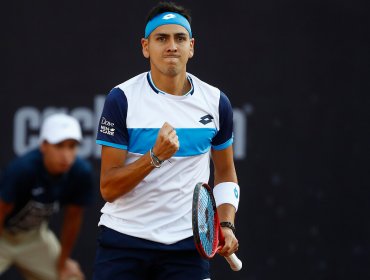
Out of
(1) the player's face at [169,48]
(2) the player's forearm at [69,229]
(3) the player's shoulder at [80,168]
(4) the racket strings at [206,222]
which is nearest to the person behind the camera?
(4) the racket strings at [206,222]

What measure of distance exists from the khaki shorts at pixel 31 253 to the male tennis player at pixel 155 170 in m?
2.12

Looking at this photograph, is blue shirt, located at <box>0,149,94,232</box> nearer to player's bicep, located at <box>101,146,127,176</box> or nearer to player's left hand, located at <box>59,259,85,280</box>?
player's left hand, located at <box>59,259,85,280</box>

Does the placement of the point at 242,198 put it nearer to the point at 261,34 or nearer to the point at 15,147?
the point at 261,34

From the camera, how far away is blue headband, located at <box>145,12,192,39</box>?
4174 mm

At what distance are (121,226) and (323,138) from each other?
2.76 metres

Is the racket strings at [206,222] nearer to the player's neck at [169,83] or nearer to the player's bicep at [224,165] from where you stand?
the player's bicep at [224,165]

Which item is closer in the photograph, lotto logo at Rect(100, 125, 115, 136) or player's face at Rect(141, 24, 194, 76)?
lotto logo at Rect(100, 125, 115, 136)

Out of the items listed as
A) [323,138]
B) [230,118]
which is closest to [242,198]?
[323,138]

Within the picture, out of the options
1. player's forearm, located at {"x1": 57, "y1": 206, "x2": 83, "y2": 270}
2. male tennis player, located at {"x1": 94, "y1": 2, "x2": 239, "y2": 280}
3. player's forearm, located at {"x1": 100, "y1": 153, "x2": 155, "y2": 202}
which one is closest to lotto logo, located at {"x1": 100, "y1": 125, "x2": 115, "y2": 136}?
male tennis player, located at {"x1": 94, "y1": 2, "x2": 239, "y2": 280}

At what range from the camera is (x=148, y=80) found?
13.7 ft

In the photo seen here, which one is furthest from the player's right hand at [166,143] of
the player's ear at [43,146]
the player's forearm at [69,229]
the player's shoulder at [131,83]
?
the player's forearm at [69,229]

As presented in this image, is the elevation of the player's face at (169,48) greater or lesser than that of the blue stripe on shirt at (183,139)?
greater

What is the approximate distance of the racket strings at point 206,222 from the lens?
3.88 m

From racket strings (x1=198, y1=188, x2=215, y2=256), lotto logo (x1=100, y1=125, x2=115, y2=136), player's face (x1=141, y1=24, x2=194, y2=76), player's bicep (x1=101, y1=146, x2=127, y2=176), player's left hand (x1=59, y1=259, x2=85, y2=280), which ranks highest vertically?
player's face (x1=141, y1=24, x2=194, y2=76)
